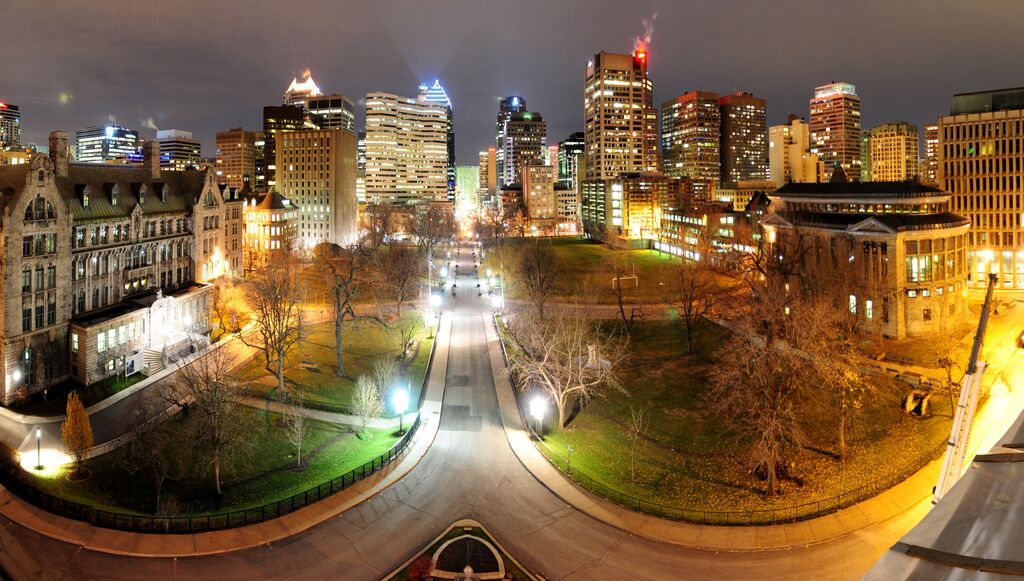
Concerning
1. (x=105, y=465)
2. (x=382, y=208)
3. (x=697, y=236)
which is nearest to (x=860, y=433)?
(x=105, y=465)

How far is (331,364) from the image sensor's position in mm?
57969

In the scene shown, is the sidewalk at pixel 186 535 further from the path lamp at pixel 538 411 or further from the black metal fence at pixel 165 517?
the path lamp at pixel 538 411

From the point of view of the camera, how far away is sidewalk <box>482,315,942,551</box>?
93.9ft

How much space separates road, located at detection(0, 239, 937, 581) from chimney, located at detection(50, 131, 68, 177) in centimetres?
3668

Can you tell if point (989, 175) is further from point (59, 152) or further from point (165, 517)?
point (59, 152)

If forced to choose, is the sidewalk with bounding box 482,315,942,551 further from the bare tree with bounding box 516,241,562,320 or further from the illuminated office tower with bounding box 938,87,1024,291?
the illuminated office tower with bounding box 938,87,1024,291

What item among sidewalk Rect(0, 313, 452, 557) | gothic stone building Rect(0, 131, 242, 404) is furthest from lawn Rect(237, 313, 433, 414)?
sidewalk Rect(0, 313, 452, 557)

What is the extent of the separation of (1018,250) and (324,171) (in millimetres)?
132122

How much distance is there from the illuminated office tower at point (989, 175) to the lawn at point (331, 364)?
239 ft

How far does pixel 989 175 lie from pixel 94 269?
103 meters

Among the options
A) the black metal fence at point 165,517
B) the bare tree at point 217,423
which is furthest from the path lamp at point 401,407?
the bare tree at point 217,423

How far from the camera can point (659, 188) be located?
614 ft

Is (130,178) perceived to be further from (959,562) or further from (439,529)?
(959,562)

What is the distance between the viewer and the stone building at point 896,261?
203ft
